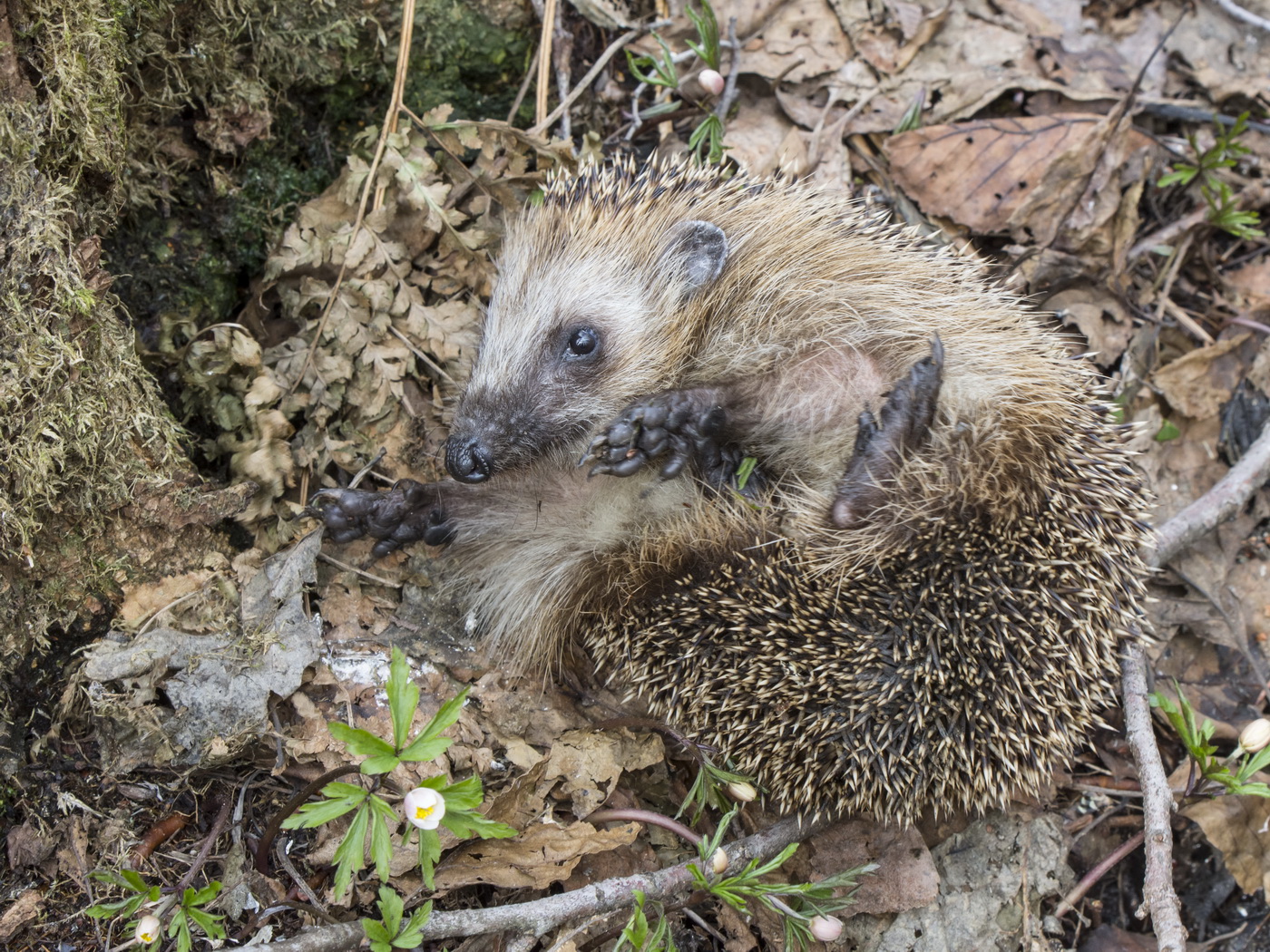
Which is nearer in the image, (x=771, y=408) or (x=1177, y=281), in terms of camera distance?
(x=771, y=408)

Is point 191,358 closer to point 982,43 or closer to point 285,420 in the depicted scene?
point 285,420

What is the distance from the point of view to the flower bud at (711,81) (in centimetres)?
397

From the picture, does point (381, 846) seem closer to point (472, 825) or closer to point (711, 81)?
point (472, 825)

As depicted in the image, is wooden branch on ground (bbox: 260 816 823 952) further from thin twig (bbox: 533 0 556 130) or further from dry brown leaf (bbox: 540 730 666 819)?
thin twig (bbox: 533 0 556 130)

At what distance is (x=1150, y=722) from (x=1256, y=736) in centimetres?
41

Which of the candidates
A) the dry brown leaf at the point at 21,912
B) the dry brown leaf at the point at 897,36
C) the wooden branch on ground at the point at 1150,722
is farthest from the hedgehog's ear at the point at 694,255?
the dry brown leaf at the point at 21,912

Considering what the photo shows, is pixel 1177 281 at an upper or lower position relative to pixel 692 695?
upper

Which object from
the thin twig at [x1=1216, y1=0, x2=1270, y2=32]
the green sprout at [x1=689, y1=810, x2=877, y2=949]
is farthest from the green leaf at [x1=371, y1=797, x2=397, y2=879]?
the thin twig at [x1=1216, y1=0, x2=1270, y2=32]

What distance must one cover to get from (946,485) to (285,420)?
7.35ft

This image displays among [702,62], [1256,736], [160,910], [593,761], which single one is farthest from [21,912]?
[702,62]

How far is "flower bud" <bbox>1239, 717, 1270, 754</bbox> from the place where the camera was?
2832 mm

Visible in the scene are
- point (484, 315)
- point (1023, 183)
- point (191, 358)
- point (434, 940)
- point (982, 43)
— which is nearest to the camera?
point (434, 940)

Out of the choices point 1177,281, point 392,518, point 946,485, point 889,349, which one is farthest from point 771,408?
point 1177,281

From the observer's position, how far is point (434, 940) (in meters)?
2.71
